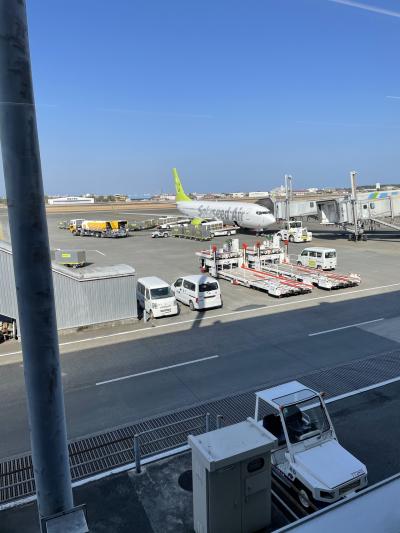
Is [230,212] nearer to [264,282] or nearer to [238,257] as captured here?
[238,257]

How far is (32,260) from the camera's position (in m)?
4.85

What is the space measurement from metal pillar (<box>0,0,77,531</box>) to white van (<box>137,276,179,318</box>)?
1568 centimetres

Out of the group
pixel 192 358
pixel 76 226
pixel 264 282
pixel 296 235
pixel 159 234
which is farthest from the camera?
pixel 76 226

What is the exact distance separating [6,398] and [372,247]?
39.6 meters

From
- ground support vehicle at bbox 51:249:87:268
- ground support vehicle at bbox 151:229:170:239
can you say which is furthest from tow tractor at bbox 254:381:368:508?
ground support vehicle at bbox 151:229:170:239

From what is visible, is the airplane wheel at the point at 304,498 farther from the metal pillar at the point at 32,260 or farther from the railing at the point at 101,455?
the metal pillar at the point at 32,260

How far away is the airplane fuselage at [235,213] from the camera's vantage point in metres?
52.8

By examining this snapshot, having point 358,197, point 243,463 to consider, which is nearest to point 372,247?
point 358,197

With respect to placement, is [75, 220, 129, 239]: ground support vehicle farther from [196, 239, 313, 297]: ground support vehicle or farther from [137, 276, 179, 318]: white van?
[137, 276, 179, 318]: white van

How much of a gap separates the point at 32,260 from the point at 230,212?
2124 inches

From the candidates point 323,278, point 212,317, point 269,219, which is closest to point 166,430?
point 212,317

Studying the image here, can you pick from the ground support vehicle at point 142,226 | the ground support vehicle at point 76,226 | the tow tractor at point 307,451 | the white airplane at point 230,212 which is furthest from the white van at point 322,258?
the ground support vehicle at point 76,226

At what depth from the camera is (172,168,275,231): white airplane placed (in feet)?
173

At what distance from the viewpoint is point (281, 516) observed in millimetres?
8055
